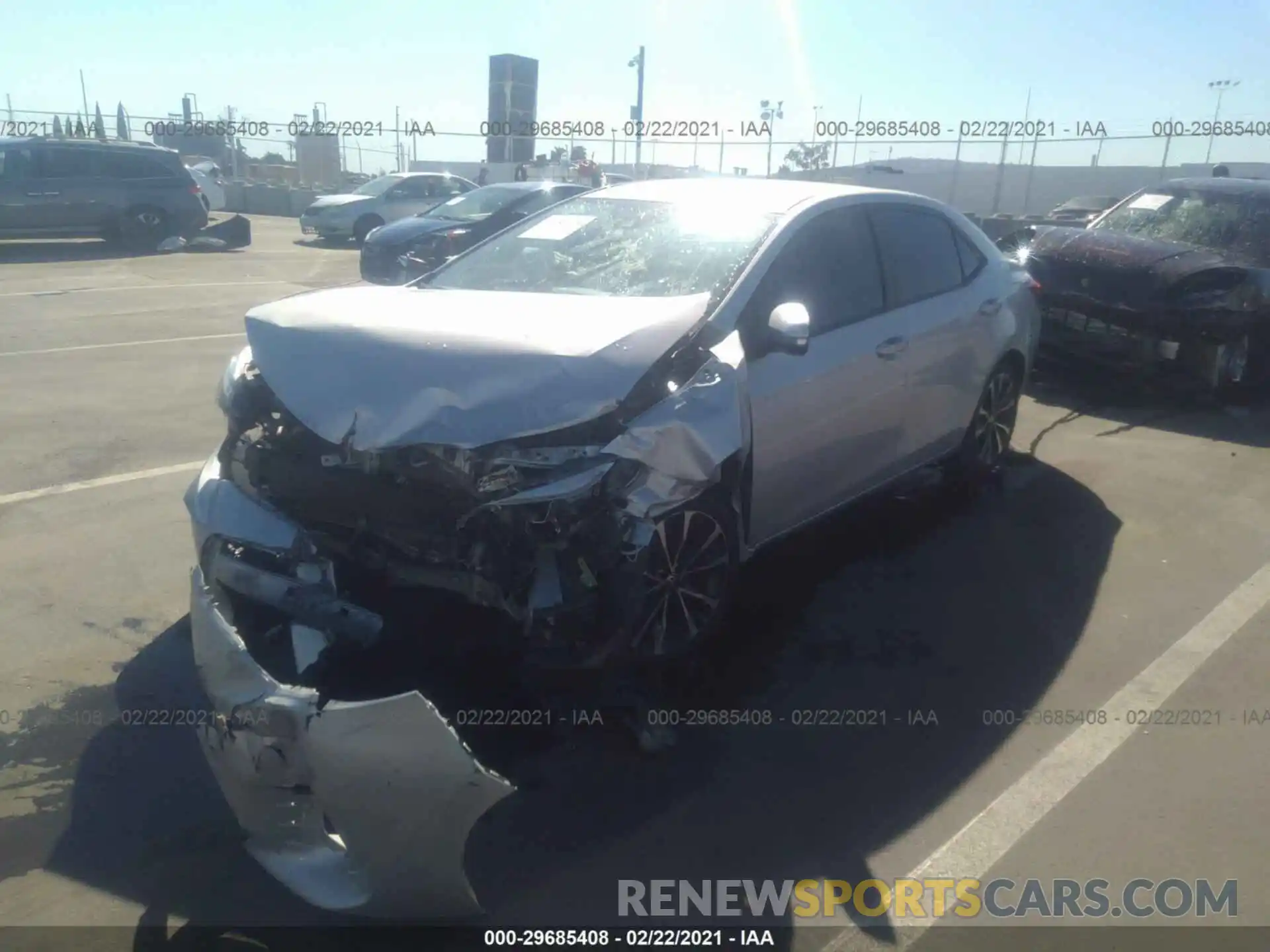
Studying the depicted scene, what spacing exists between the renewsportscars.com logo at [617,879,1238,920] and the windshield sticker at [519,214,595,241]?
122 inches

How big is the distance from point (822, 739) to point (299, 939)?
1.79 m

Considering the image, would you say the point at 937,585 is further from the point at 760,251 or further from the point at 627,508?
the point at 627,508

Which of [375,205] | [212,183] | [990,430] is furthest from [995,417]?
[212,183]

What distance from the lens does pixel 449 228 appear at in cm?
1486

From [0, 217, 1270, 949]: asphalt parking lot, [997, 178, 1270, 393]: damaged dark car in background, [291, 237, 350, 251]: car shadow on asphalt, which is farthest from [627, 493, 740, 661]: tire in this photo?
[291, 237, 350, 251]: car shadow on asphalt

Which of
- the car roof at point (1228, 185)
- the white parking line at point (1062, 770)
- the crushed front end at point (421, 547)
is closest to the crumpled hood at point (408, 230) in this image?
the car roof at point (1228, 185)

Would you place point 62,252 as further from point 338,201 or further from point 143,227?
point 338,201

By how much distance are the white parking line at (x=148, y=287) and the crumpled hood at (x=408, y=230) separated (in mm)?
1360

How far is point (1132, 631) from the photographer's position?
4531mm

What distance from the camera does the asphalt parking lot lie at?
3.00 metres

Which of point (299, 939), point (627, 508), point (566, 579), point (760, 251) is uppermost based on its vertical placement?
point (760, 251)

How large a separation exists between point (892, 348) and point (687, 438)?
1.71 meters

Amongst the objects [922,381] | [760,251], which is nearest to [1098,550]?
[922,381]

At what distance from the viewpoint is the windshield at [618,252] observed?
14.4 feet
